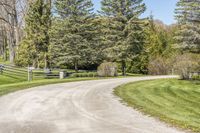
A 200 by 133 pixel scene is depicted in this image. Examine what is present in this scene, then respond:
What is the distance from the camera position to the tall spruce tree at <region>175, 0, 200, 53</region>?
4016 centimetres

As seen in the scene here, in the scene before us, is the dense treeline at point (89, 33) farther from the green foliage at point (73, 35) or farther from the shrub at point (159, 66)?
the shrub at point (159, 66)

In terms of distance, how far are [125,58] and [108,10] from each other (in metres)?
7.82

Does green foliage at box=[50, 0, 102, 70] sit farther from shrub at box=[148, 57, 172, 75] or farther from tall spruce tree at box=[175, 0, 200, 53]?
shrub at box=[148, 57, 172, 75]

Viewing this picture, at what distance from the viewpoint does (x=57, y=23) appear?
4072 cm

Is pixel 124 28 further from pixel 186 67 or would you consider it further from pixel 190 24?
pixel 186 67

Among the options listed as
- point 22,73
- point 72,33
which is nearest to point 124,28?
point 72,33

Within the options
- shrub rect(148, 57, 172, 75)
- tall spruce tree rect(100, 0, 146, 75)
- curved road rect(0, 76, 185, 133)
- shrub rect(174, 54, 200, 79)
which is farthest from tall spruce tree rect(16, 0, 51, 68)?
curved road rect(0, 76, 185, 133)

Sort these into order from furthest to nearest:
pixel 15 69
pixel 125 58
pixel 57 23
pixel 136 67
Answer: pixel 136 67
pixel 125 58
pixel 57 23
pixel 15 69

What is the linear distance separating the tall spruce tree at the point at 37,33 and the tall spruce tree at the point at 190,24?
17.7 meters

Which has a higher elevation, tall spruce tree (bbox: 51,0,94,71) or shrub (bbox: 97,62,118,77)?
tall spruce tree (bbox: 51,0,94,71)

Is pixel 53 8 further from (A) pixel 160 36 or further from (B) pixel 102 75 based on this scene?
(A) pixel 160 36

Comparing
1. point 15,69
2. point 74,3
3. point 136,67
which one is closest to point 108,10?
point 74,3

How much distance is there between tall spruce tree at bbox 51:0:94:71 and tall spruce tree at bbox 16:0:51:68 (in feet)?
4.27

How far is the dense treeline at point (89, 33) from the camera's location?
38906 millimetres
